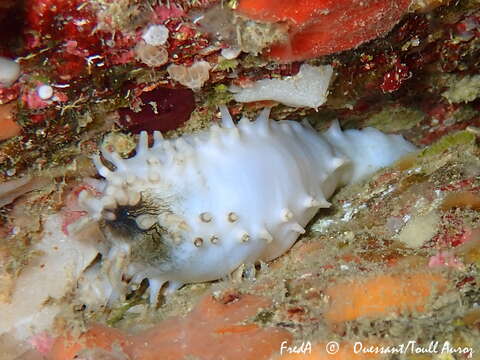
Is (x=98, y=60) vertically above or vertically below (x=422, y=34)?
above

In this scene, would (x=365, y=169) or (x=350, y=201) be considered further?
(x=365, y=169)

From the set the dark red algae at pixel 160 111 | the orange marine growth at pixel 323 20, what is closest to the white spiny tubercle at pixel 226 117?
the dark red algae at pixel 160 111

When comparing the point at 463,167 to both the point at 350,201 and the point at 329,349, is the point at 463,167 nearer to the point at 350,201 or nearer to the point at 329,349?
the point at 350,201

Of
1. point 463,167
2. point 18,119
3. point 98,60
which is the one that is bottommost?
point 463,167

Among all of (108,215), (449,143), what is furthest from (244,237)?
(449,143)

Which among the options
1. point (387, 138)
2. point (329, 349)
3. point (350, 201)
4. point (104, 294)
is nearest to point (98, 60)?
point (104, 294)

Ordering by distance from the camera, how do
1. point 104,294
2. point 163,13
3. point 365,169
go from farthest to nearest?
point 365,169 < point 104,294 < point 163,13

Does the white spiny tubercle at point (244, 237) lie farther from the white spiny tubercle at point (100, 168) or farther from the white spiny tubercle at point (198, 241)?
the white spiny tubercle at point (100, 168)
